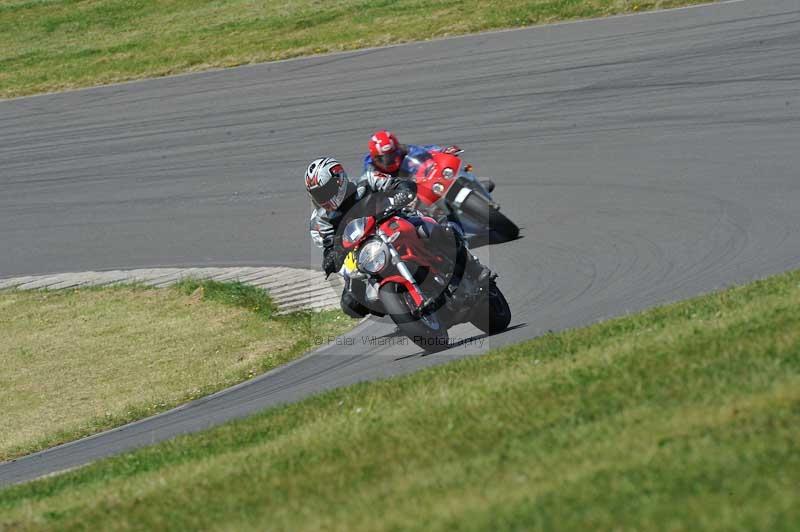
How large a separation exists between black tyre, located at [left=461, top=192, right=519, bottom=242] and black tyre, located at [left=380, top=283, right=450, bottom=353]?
3556mm

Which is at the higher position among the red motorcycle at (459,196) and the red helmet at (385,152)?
the red helmet at (385,152)

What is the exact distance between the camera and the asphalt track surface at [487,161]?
37.4 ft

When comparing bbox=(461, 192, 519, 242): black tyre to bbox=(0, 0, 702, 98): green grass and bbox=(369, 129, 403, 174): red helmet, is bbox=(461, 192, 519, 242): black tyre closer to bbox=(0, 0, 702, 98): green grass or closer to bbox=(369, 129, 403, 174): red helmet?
bbox=(369, 129, 403, 174): red helmet

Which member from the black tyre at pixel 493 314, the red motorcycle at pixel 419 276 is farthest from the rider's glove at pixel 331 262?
the black tyre at pixel 493 314

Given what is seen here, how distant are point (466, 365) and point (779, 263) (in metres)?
3.76

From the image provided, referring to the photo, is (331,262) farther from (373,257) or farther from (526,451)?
(526,451)

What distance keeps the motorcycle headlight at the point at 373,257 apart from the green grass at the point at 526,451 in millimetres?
1555

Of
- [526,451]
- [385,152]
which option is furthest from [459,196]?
[526,451]

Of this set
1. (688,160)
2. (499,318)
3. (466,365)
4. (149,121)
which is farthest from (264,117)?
(466,365)

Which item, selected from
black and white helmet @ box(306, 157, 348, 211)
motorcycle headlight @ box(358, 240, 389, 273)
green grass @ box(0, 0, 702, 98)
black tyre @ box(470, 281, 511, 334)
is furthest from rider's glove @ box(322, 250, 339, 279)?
green grass @ box(0, 0, 702, 98)

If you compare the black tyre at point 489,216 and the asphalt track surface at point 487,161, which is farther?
the black tyre at point 489,216

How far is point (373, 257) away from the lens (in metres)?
10.1

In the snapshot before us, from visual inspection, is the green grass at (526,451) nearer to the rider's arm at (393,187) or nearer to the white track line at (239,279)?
the rider's arm at (393,187)

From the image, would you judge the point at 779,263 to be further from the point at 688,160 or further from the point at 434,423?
the point at 434,423
